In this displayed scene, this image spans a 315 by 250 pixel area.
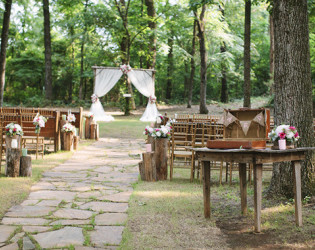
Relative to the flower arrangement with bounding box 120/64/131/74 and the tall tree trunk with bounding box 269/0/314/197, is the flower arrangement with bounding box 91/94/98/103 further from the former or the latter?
the tall tree trunk with bounding box 269/0/314/197

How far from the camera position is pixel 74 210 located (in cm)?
519

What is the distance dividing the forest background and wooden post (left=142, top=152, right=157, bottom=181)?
703 inches

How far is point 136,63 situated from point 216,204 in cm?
3216

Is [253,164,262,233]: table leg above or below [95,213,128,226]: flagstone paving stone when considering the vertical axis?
above

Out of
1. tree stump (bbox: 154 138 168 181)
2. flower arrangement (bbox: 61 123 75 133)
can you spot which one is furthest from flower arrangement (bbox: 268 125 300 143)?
flower arrangement (bbox: 61 123 75 133)

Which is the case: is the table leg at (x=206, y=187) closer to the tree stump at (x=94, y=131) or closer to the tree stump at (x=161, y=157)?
the tree stump at (x=161, y=157)

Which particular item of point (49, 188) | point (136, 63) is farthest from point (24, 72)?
point (49, 188)

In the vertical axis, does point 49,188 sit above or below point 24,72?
below

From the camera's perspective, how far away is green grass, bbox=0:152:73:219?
5.55 metres

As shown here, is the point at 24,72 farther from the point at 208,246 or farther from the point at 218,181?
the point at 208,246

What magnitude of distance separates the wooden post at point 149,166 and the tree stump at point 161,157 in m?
0.12

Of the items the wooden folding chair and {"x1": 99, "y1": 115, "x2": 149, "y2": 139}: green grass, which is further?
{"x1": 99, "y1": 115, "x2": 149, "y2": 139}: green grass

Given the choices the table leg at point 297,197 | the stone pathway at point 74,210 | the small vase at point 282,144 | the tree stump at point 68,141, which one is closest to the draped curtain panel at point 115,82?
the tree stump at point 68,141

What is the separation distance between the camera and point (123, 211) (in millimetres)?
5207
